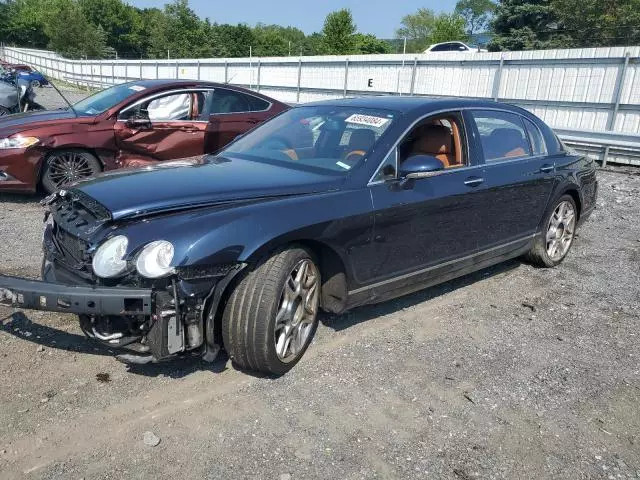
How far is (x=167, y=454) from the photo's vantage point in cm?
265

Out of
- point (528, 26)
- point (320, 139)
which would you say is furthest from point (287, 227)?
point (528, 26)

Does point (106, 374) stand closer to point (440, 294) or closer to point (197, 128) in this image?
point (440, 294)

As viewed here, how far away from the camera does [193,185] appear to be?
3342 millimetres

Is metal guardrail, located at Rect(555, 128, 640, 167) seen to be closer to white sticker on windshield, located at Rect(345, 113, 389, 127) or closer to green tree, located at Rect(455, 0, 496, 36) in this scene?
white sticker on windshield, located at Rect(345, 113, 389, 127)

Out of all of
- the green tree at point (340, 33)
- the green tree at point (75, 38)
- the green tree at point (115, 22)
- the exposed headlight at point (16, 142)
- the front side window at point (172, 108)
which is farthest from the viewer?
the green tree at point (115, 22)

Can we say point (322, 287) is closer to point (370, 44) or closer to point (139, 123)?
point (139, 123)

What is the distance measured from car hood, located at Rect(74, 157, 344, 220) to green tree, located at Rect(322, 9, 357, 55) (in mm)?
46246

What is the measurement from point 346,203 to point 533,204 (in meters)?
2.39

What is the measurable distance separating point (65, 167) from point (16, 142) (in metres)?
0.59

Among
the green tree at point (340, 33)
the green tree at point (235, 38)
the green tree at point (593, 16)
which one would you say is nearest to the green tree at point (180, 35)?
the green tree at point (235, 38)

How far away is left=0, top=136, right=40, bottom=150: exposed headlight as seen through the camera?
655 centimetres

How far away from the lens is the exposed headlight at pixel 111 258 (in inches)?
112

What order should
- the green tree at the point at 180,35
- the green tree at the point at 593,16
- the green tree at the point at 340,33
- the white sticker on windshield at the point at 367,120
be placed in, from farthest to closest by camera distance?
the green tree at the point at 180,35
the green tree at the point at 340,33
the green tree at the point at 593,16
the white sticker on windshield at the point at 367,120

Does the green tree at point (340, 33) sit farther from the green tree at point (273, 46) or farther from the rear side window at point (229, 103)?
the rear side window at point (229, 103)
